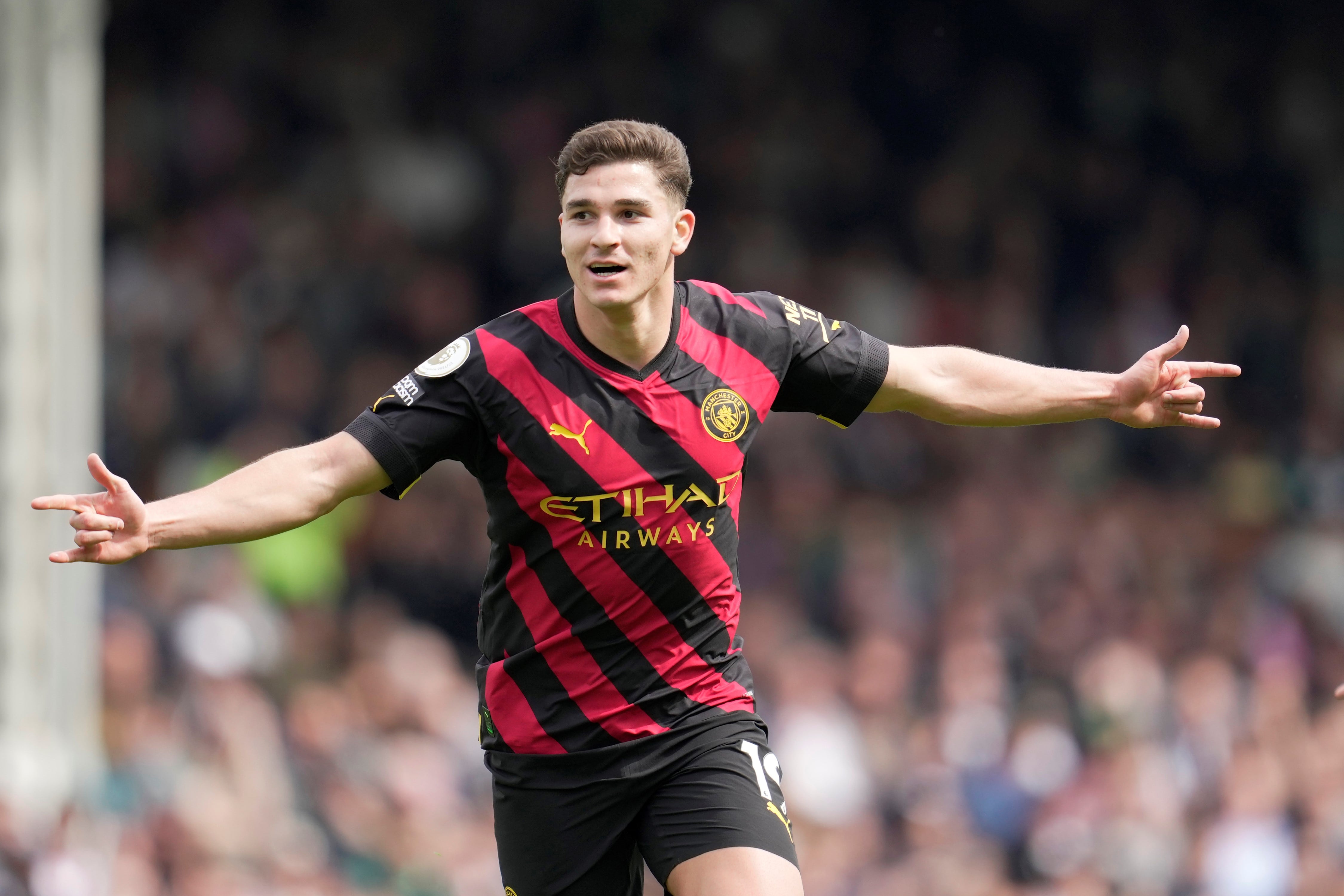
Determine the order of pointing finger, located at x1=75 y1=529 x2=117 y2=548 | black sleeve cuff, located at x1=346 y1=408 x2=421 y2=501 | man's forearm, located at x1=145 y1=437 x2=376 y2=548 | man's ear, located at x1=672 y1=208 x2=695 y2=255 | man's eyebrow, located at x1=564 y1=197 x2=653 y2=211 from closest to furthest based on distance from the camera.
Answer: pointing finger, located at x1=75 y1=529 x2=117 y2=548
man's forearm, located at x1=145 y1=437 x2=376 y2=548
black sleeve cuff, located at x1=346 y1=408 x2=421 y2=501
man's eyebrow, located at x1=564 y1=197 x2=653 y2=211
man's ear, located at x1=672 y1=208 x2=695 y2=255

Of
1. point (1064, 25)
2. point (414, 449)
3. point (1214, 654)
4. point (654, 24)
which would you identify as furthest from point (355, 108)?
point (414, 449)

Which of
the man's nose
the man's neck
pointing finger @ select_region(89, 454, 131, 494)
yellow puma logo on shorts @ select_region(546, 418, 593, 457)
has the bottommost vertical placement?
pointing finger @ select_region(89, 454, 131, 494)

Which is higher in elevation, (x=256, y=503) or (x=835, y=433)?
(x=835, y=433)

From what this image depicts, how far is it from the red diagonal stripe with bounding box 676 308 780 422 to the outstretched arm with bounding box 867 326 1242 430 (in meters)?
0.37

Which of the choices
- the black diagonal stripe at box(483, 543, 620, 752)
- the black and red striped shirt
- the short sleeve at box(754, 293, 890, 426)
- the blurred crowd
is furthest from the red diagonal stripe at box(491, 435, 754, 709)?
the blurred crowd

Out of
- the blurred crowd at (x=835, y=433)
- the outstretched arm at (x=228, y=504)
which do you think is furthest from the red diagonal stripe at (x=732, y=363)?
the blurred crowd at (x=835, y=433)

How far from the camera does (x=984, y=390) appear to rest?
495 cm

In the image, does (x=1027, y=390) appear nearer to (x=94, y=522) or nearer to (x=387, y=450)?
(x=387, y=450)

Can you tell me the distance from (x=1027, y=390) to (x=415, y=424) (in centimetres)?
188

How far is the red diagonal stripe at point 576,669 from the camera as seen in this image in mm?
4512

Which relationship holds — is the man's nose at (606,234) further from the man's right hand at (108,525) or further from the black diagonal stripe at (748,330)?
the man's right hand at (108,525)

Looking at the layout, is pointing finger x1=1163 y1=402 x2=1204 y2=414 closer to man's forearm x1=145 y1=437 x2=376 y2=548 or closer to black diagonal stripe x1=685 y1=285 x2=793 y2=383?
black diagonal stripe x1=685 y1=285 x2=793 y2=383

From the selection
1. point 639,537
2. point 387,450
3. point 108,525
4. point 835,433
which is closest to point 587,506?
point 639,537

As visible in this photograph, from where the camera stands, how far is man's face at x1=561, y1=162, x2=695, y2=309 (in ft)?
14.8
